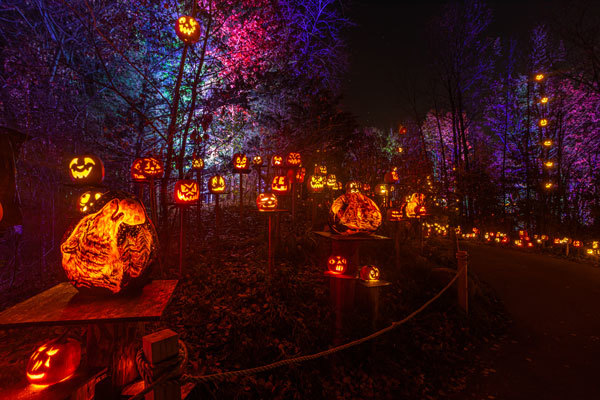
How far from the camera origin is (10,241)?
7953 millimetres

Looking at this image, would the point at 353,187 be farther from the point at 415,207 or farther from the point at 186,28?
the point at 186,28

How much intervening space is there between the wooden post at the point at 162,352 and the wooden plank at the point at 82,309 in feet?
0.83

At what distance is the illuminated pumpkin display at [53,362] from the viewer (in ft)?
7.64

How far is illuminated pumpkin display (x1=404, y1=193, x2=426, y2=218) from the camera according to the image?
32.7 feet

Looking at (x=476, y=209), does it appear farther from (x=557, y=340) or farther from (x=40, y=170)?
(x=40, y=170)

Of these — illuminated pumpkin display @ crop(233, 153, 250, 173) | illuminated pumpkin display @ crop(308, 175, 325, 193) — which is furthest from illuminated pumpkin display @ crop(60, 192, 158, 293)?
illuminated pumpkin display @ crop(308, 175, 325, 193)

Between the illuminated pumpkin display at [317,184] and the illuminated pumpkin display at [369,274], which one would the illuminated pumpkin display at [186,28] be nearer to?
the illuminated pumpkin display at [369,274]

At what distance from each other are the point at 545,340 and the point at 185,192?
8.90 metres

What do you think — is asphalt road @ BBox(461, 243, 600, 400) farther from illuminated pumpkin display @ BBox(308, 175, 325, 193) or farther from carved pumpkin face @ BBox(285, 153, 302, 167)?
carved pumpkin face @ BBox(285, 153, 302, 167)

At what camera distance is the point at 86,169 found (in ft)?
13.4

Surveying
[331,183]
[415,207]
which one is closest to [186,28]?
[415,207]

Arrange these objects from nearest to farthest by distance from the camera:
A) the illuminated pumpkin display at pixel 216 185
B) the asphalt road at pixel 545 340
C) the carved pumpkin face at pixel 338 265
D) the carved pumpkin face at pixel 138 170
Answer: the asphalt road at pixel 545 340 < the carved pumpkin face at pixel 338 265 < the carved pumpkin face at pixel 138 170 < the illuminated pumpkin display at pixel 216 185

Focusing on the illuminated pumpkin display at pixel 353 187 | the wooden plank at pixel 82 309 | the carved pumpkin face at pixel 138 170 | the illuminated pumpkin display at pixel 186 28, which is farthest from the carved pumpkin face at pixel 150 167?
the illuminated pumpkin display at pixel 353 187

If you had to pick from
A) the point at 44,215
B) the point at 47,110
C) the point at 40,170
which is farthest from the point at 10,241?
the point at 47,110
